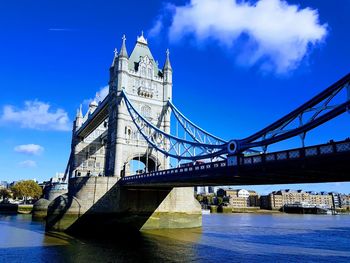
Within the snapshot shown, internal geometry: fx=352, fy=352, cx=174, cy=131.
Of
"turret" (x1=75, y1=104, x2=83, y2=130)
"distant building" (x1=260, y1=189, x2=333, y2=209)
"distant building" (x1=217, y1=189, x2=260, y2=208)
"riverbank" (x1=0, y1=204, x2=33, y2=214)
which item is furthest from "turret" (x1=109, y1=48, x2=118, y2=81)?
"distant building" (x1=260, y1=189, x2=333, y2=209)

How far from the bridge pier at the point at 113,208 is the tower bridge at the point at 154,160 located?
3.6 inches

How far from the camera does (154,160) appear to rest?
145ft

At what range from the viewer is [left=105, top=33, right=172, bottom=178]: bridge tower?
136 ft

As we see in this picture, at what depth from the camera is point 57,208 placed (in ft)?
109

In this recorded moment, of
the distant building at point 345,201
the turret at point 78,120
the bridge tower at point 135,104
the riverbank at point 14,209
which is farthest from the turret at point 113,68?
the distant building at point 345,201

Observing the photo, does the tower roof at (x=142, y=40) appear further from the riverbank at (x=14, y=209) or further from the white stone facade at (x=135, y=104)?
the riverbank at (x=14, y=209)

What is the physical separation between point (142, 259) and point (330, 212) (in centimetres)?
11854

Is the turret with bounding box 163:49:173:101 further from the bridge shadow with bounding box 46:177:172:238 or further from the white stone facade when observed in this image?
the bridge shadow with bounding box 46:177:172:238

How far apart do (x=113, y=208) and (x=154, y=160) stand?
421 inches

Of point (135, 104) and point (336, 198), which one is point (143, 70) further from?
point (336, 198)

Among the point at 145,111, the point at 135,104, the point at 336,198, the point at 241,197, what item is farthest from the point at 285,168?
the point at 336,198

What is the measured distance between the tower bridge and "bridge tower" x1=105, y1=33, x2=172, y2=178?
12 cm

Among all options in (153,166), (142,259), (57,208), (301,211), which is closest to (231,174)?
(142,259)

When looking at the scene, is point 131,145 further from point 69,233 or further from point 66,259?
point 66,259
